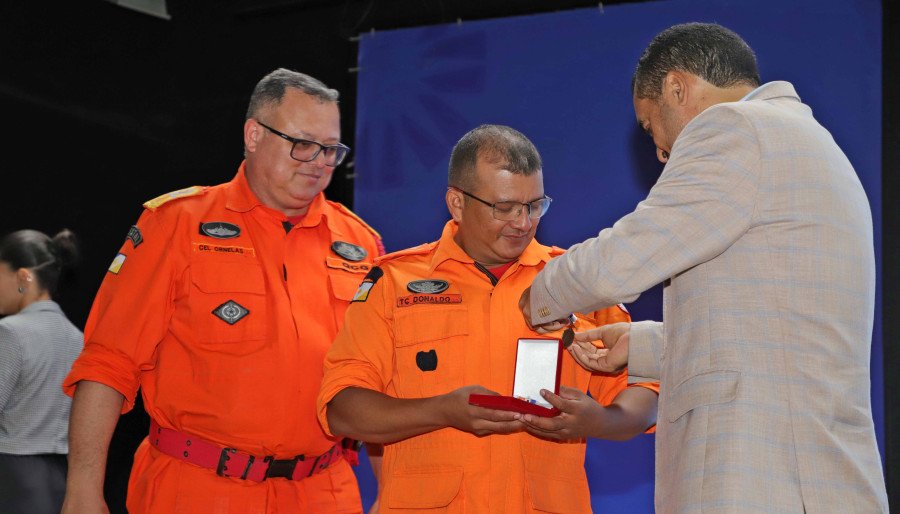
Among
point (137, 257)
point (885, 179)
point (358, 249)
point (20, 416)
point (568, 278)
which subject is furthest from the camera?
point (20, 416)

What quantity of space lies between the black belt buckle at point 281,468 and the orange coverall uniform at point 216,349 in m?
0.02

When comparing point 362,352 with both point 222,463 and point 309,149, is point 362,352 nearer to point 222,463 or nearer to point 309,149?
point 222,463

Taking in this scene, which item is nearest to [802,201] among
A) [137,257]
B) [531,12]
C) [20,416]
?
[137,257]

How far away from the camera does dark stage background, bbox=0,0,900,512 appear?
494cm

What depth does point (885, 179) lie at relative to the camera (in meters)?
3.97

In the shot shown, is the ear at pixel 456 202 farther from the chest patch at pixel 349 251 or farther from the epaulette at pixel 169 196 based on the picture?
the epaulette at pixel 169 196

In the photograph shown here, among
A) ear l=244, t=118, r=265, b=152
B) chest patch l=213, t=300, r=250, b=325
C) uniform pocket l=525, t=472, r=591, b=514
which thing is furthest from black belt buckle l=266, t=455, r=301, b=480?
ear l=244, t=118, r=265, b=152

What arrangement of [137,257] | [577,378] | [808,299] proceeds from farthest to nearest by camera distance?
1. [137,257]
2. [577,378]
3. [808,299]

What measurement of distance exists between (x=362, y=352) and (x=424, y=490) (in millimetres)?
415

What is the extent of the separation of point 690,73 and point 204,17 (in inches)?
146

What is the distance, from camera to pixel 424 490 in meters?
2.62

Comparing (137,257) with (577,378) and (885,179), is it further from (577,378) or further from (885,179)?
(885,179)

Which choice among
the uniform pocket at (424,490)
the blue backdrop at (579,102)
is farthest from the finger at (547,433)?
the blue backdrop at (579,102)

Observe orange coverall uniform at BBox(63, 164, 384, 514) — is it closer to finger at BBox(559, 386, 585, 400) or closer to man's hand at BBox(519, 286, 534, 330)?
man's hand at BBox(519, 286, 534, 330)
